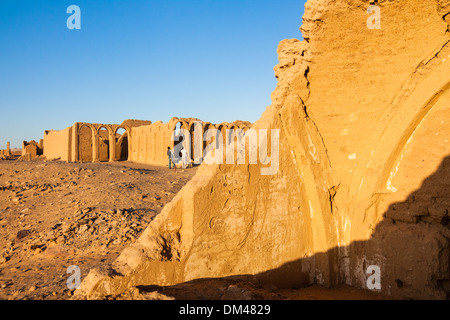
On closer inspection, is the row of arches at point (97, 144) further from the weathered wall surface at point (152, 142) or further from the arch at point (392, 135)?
the arch at point (392, 135)

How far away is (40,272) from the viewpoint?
5.61m

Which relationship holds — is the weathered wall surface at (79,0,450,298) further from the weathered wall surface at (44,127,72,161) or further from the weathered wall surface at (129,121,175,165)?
the weathered wall surface at (44,127,72,161)

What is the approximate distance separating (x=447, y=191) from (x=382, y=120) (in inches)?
43.5

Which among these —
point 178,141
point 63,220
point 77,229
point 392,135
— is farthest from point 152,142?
point 392,135

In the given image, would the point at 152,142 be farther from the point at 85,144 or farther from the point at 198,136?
the point at 85,144

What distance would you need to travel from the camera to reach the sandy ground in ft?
11.3

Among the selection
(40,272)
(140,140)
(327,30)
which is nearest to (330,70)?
(327,30)

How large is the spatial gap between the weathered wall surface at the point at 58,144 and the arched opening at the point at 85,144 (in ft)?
2.46

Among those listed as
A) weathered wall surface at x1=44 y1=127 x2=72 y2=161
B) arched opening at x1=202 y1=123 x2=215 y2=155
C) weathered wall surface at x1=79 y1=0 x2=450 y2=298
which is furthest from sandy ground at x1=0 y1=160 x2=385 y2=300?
weathered wall surface at x1=44 y1=127 x2=72 y2=161

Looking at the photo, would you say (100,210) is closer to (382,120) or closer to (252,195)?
(252,195)

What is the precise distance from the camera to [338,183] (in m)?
4.25

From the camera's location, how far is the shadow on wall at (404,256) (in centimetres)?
334

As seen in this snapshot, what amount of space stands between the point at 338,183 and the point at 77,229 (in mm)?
6158
